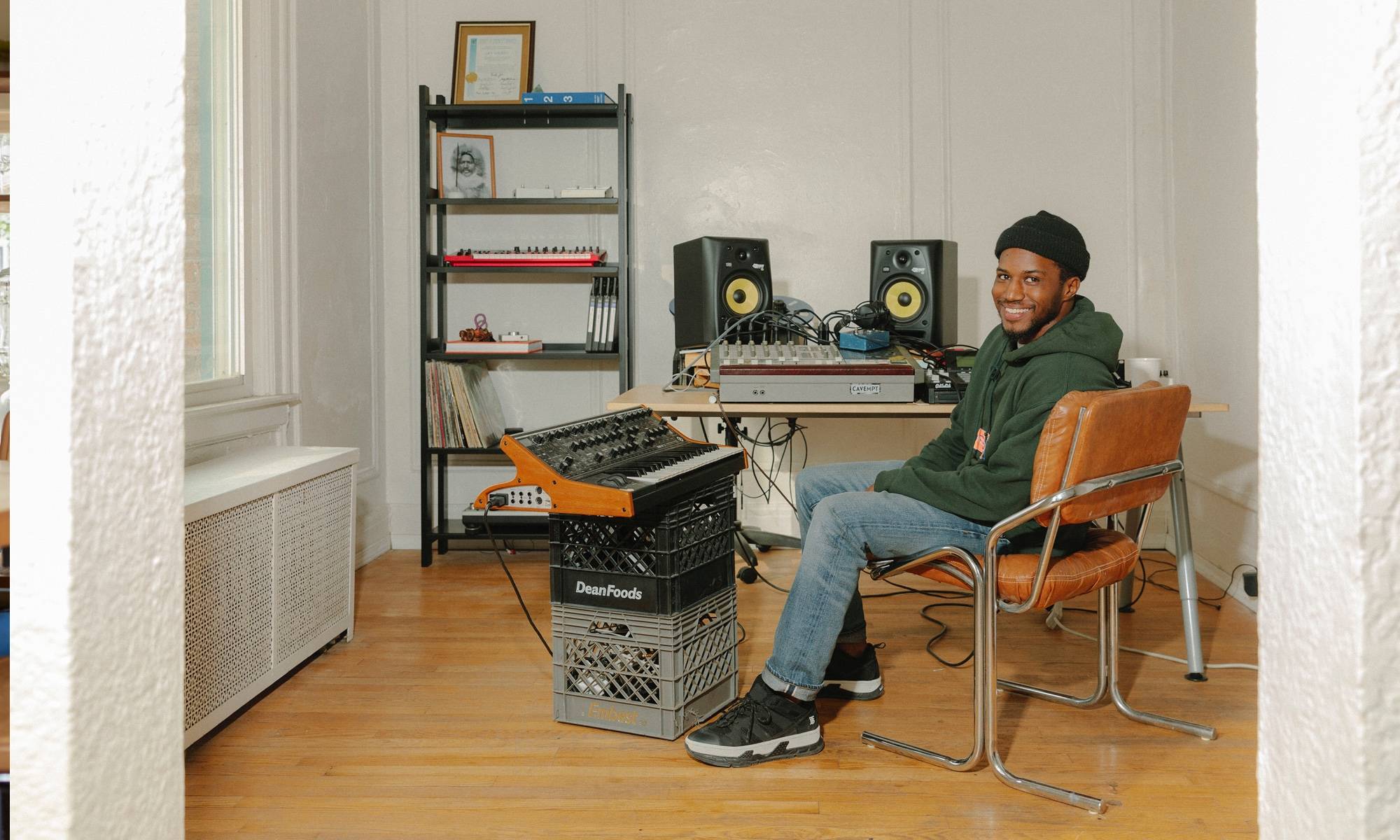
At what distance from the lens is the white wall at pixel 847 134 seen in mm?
4012

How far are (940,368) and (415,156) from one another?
2399 millimetres

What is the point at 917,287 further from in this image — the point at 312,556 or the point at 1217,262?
the point at 312,556

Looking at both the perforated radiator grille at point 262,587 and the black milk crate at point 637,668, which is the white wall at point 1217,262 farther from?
the perforated radiator grille at point 262,587

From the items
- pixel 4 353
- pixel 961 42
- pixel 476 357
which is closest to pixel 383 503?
pixel 476 357

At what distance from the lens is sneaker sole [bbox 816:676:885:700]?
2.48 metres

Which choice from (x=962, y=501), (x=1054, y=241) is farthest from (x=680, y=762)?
(x=1054, y=241)

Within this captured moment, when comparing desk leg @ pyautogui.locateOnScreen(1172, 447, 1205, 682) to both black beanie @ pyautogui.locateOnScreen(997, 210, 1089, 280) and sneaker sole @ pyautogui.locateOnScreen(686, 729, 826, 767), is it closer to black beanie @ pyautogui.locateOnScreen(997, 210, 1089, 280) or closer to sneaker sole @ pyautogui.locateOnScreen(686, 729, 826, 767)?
black beanie @ pyautogui.locateOnScreen(997, 210, 1089, 280)

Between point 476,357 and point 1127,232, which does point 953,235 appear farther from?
point 476,357

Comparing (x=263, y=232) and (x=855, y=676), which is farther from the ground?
(x=263, y=232)

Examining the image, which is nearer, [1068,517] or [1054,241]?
[1068,517]

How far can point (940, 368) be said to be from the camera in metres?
2.76

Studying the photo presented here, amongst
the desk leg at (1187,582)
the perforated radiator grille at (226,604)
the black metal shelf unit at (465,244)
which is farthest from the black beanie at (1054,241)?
the black metal shelf unit at (465,244)

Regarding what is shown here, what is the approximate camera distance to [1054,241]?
7.05 ft

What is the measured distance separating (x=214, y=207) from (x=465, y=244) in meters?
1.28
